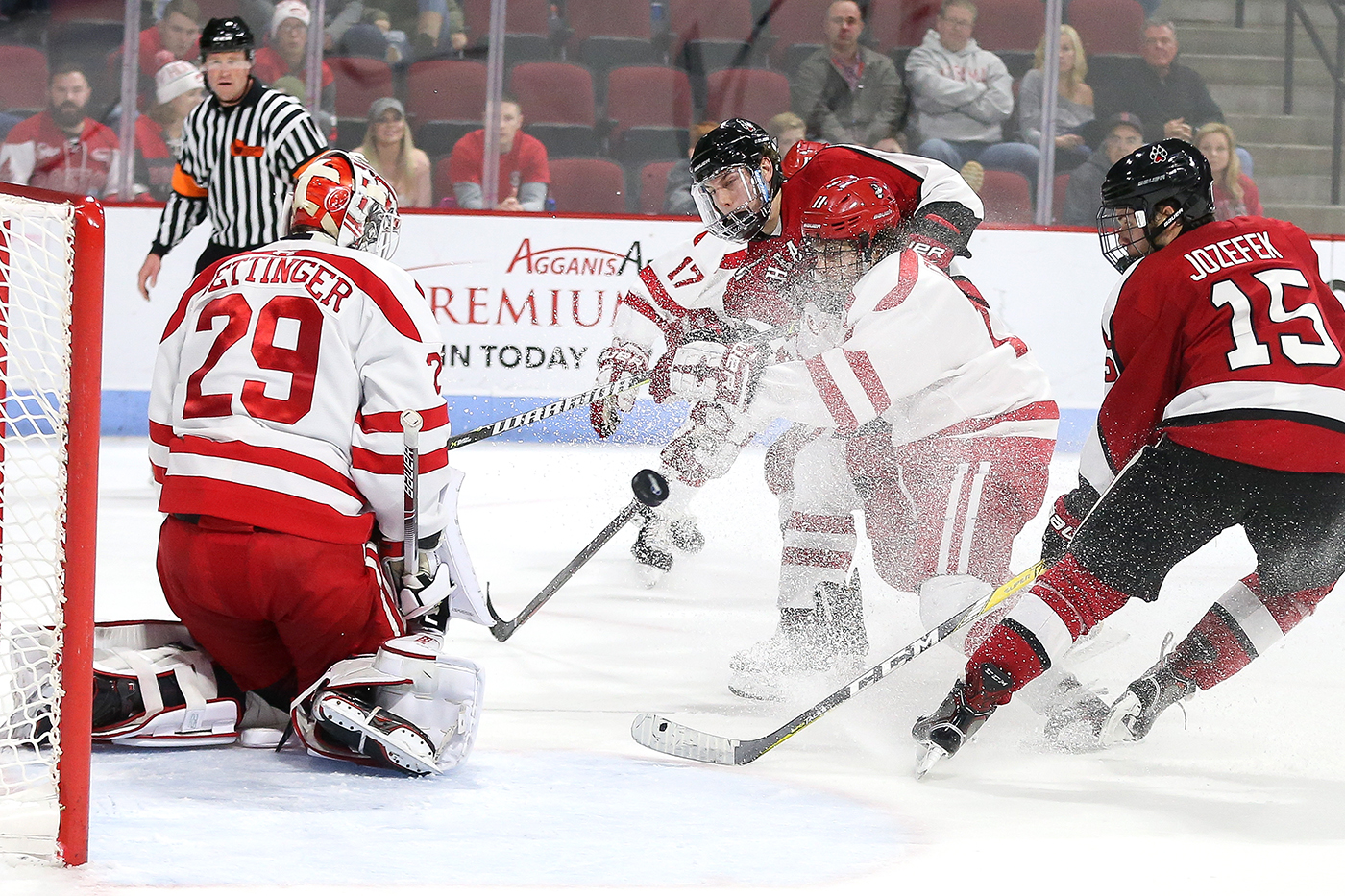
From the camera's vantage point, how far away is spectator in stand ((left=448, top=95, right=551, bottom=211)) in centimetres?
587

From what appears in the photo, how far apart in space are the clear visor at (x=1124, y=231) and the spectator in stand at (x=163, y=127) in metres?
4.53

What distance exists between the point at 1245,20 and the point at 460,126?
141 inches

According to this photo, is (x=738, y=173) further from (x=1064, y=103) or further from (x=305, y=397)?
(x=1064, y=103)

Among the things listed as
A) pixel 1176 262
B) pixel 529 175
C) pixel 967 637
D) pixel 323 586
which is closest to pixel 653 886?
pixel 323 586

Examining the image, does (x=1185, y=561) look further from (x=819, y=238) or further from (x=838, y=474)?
(x=819, y=238)

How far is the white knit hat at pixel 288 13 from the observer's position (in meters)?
5.96

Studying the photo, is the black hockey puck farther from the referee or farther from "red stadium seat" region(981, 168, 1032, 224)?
"red stadium seat" region(981, 168, 1032, 224)

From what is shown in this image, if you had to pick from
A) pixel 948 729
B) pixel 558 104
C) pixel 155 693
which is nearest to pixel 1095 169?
pixel 558 104

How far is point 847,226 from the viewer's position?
2.54m

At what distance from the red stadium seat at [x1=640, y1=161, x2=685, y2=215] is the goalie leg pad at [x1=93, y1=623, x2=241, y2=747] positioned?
410 cm

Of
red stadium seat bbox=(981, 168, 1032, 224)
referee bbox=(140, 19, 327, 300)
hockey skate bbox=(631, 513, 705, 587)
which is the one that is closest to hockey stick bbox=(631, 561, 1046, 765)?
hockey skate bbox=(631, 513, 705, 587)

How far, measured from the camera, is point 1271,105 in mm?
6109

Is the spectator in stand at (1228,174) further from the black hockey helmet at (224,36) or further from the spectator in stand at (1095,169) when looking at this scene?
the black hockey helmet at (224,36)

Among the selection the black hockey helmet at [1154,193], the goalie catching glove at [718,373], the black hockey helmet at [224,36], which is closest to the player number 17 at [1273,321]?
the black hockey helmet at [1154,193]
